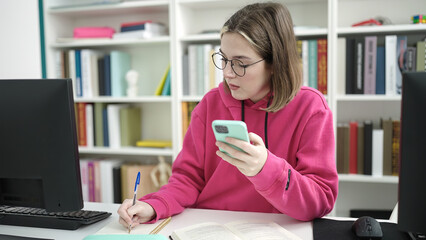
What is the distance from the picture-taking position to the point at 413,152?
2.43 feet

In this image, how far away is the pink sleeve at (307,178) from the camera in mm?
961

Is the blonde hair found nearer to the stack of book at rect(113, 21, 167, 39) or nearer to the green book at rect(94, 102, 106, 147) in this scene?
the stack of book at rect(113, 21, 167, 39)

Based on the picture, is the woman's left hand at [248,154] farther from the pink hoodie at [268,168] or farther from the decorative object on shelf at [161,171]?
the decorative object on shelf at [161,171]

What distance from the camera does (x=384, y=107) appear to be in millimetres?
2316

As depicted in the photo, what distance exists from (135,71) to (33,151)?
1784 millimetres

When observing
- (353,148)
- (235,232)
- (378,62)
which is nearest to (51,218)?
(235,232)

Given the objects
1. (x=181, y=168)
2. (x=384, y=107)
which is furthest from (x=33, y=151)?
(x=384, y=107)

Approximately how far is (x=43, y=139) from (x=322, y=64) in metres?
1.62

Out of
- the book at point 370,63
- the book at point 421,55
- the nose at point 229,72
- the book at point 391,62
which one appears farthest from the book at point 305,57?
the nose at point 229,72

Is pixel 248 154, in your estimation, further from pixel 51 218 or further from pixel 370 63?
pixel 370 63

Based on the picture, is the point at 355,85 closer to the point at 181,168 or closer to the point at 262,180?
the point at 181,168

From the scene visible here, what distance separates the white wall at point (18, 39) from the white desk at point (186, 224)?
2.18ft

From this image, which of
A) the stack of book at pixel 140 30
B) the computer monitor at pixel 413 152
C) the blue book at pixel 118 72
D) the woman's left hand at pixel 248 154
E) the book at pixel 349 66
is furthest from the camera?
the blue book at pixel 118 72

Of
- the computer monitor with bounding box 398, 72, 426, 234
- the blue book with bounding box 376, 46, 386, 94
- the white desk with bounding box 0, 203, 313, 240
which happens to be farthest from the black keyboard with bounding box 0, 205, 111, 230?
the blue book with bounding box 376, 46, 386, 94
